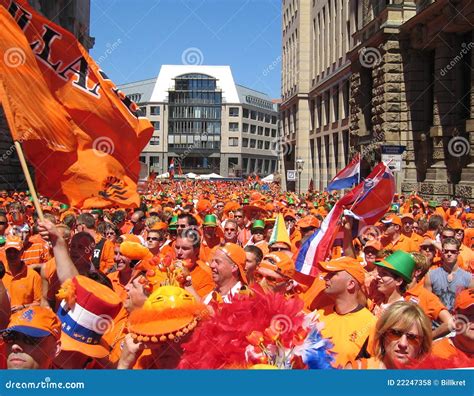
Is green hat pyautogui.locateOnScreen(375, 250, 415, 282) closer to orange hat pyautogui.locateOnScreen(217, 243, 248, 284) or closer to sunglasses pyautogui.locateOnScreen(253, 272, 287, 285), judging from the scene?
sunglasses pyautogui.locateOnScreen(253, 272, 287, 285)

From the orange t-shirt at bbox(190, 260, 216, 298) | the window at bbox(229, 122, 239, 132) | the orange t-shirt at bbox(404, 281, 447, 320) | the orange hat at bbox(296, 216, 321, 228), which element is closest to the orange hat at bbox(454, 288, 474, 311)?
the orange t-shirt at bbox(404, 281, 447, 320)

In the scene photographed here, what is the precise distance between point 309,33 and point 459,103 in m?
29.0

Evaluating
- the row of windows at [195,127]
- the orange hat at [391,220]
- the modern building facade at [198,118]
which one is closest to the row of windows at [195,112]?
the modern building facade at [198,118]

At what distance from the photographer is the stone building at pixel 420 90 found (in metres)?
21.2

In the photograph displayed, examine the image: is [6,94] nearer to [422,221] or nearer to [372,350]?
[372,350]

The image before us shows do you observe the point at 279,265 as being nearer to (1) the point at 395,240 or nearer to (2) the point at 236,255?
(2) the point at 236,255

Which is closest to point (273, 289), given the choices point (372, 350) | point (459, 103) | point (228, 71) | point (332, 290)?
point (332, 290)

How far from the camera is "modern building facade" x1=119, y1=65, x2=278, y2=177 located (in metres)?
114

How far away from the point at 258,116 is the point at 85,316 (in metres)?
120

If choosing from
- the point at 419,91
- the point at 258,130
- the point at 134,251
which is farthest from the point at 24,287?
the point at 258,130

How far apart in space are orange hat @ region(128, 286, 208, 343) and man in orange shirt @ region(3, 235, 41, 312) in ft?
7.16

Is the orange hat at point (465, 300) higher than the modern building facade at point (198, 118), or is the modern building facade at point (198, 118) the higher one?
the modern building facade at point (198, 118)

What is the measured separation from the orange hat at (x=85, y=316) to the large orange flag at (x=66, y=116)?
1948 millimetres

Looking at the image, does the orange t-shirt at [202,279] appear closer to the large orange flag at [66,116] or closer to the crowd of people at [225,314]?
the crowd of people at [225,314]
